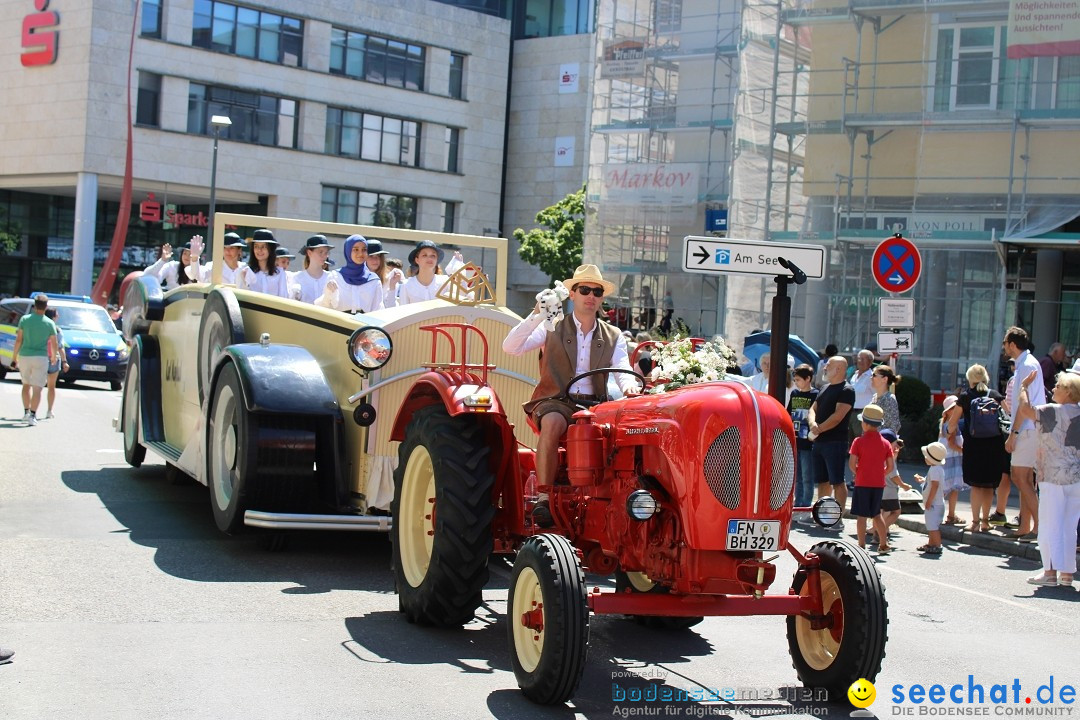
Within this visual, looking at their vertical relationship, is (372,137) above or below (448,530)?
above

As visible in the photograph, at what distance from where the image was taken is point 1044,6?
72.5ft

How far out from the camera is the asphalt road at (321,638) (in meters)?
5.97

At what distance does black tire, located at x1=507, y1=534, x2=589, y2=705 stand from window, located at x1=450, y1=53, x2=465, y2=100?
180 feet

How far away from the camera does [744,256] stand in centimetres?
846

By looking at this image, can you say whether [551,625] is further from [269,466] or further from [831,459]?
[831,459]

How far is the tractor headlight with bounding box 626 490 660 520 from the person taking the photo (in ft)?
19.3

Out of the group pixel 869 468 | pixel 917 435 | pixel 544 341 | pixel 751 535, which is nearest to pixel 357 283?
pixel 544 341

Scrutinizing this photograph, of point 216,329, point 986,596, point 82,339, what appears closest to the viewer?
point 986,596

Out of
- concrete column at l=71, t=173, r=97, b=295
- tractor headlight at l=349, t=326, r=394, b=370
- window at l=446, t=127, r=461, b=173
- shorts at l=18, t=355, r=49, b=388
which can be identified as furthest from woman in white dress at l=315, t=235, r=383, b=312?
window at l=446, t=127, r=461, b=173

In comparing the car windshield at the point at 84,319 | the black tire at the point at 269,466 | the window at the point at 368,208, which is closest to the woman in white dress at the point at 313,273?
the black tire at the point at 269,466

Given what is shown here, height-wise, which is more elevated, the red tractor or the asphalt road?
the red tractor

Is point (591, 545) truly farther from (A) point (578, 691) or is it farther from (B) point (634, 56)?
(B) point (634, 56)

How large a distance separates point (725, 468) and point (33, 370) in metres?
14.5

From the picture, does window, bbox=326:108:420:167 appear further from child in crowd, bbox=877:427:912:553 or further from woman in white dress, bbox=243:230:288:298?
child in crowd, bbox=877:427:912:553
